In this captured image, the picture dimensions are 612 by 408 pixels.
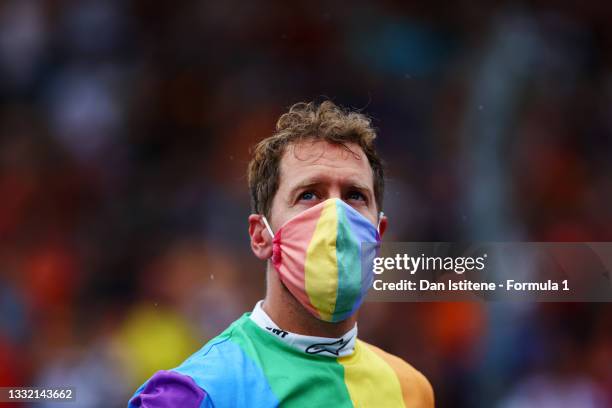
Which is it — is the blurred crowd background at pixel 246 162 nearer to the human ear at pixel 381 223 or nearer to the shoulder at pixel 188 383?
the human ear at pixel 381 223

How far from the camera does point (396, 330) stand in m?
4.00

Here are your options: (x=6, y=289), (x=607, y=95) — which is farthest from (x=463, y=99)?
(x=6, y=289)

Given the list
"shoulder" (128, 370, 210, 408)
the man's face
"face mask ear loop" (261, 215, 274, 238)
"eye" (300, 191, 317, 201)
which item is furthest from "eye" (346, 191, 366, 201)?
"shoulder" (128, 370, 210, 408)

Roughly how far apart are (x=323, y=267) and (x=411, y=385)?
63 centimetres

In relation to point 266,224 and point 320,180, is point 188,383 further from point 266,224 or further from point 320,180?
point 320,180

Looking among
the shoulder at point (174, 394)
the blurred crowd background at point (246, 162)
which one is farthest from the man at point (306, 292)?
the blurred crowd background at point (246, 162)

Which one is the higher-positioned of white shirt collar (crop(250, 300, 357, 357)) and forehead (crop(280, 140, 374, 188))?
forehead (crop(280, 140, 374, 188))

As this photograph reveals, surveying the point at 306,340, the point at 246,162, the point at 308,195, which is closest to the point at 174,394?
the point at 306,340

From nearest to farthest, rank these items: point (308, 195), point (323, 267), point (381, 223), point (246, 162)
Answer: point (323, 267) → point (308, 195) → point (381, 223) → point (246, 162)

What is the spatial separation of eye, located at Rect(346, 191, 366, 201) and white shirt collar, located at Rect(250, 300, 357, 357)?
406 millimetres

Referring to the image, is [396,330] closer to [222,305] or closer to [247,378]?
[222,305]

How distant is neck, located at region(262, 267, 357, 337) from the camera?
2098 millimetres

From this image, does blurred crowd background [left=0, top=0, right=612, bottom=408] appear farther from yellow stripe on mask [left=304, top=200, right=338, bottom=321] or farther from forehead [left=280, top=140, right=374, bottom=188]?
yellow stripe on mask [left=304, top=200, right=338, bottom=321]

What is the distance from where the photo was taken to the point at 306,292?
80.0 inches
